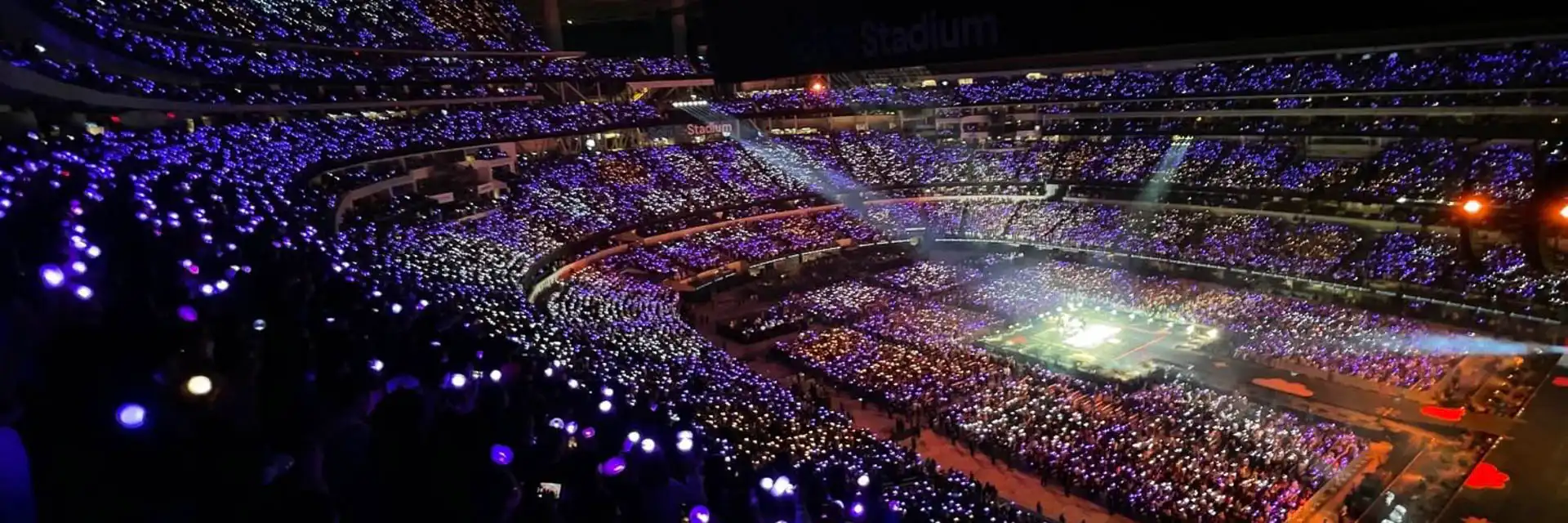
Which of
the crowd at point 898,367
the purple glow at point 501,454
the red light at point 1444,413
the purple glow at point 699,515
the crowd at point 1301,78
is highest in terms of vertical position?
the crowd at point 1301,78

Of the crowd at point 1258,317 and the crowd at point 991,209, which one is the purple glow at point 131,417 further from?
the crowd at point 991,209

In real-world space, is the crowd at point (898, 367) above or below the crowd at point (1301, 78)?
below

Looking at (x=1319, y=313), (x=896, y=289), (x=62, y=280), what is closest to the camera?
(x=62, y=280)

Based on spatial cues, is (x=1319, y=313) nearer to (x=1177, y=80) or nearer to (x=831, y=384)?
(x=831, y=384)

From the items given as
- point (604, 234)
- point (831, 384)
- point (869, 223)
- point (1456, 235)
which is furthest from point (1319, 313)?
point (604, 234)

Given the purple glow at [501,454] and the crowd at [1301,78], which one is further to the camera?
the crowd at [1301,78]

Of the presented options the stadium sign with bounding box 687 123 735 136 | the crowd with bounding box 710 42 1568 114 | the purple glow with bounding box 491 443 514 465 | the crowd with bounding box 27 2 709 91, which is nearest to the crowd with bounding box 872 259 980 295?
the crowd with bounding box 710 42 1568 114

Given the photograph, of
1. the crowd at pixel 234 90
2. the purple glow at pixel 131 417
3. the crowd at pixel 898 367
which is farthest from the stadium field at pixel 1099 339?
the crowd at pixel 234 90
